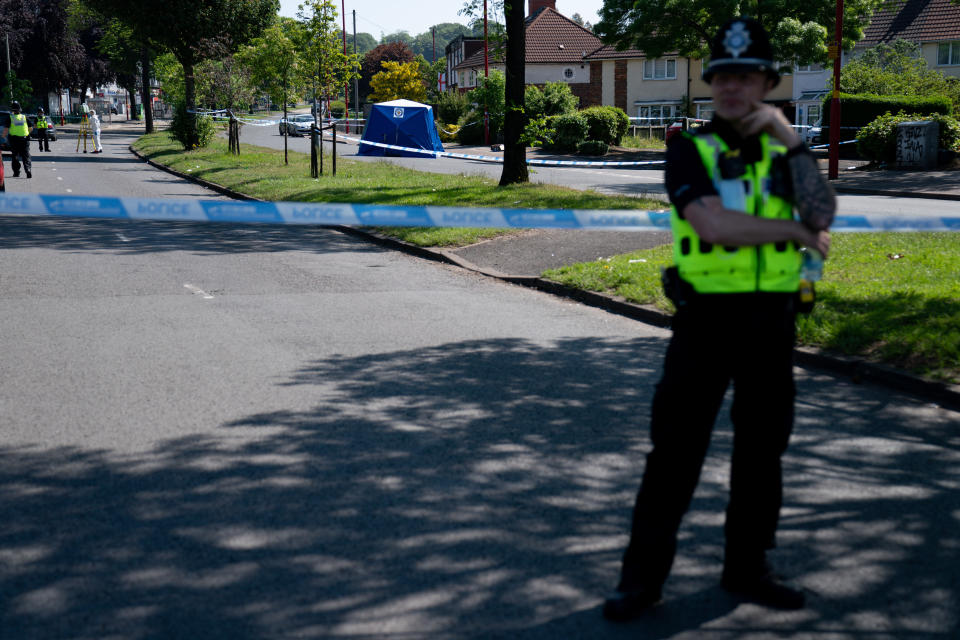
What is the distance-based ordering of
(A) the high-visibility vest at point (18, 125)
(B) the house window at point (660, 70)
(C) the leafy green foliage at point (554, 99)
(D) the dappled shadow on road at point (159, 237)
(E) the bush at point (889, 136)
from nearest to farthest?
(D) the dappled shadow on road at point (159, 237) → (A) the high-visibility vest at point (18, 125) → (E) the bush at point (889, 136) → (C) the leafy green foliage at point (554, 99) → (B) the house window at point (660, 70)

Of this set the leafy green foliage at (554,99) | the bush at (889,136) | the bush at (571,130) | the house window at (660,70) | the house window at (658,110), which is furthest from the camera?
the house window at (658,110)

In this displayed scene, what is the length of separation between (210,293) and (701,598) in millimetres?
7420

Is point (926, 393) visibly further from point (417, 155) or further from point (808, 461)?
point (417, 155)

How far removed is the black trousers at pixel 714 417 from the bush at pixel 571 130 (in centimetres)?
3740

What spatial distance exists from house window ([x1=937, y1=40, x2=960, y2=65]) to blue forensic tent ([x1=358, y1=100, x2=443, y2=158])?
2724 centimetres

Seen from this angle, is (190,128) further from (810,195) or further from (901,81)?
(810,195)

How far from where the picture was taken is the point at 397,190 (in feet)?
64.3

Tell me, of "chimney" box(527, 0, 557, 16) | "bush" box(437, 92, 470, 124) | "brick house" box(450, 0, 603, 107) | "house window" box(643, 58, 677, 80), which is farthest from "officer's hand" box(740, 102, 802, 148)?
"chimney" box(527, 0, 557, 16)

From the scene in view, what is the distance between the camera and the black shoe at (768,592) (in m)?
3.46

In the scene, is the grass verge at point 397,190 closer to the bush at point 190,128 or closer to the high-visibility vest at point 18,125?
the high-visibility vest at point 18,125

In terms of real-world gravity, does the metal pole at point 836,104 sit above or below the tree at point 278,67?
below

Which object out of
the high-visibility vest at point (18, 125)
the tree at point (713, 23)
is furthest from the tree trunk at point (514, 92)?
the tree at point (713, 23)

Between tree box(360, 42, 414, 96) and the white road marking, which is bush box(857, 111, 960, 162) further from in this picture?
tree box(360, 42, 414, 96)

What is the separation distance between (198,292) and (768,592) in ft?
25.1
